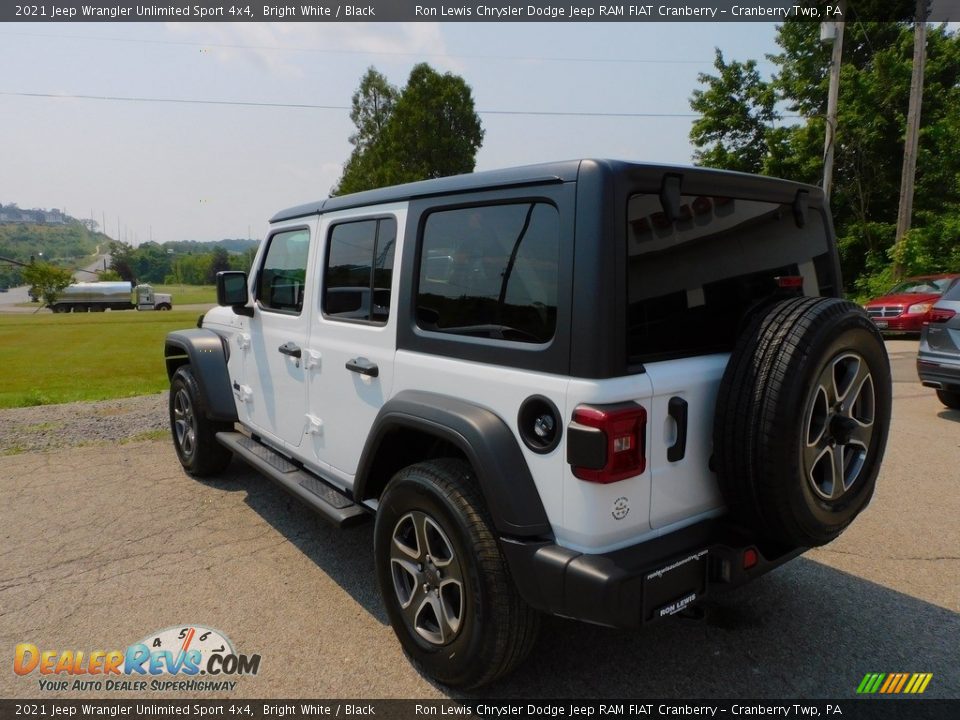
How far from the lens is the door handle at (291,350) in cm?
361

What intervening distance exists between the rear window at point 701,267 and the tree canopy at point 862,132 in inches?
752

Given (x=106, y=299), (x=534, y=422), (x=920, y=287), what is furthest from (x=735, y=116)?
(x=106, y=299)

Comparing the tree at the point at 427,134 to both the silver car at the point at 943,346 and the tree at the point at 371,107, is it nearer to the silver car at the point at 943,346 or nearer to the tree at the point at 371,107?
the tree at the point at 371,107

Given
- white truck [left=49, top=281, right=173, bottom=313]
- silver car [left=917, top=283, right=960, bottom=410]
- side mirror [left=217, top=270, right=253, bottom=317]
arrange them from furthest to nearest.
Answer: white truck [left=49, top=281, right=173, bottom=313] < silver car [left=917, top=283, right=960, bottom=410] < side mirror [left=217, top=270, right=253, bottom=317]

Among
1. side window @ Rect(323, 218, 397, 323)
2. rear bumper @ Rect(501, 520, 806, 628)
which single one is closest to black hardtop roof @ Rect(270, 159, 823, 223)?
side window @ Rect(323, 218, 397, 323)

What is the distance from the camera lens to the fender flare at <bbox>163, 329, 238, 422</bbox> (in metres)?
4.66

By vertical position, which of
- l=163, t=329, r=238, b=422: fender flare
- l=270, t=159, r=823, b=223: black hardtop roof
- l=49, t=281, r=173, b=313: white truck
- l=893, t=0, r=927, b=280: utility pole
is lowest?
l=49, t=281, r=173, b=313: white truck

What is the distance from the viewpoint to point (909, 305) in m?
14.0

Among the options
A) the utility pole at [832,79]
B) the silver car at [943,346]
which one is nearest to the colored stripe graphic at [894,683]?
the silver car at [943,346]

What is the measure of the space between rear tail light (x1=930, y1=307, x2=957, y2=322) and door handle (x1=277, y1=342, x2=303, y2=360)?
264 inches

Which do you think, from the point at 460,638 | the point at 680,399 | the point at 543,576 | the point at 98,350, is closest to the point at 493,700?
the point at 460,638

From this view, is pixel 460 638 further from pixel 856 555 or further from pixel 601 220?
pixel 856 555

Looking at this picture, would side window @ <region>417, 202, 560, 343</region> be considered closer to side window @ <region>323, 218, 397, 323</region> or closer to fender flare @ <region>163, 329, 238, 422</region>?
side window @ <region>323, 218, 397, 323</region>

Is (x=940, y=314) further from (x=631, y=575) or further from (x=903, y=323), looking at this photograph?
(x=903, y=323)
